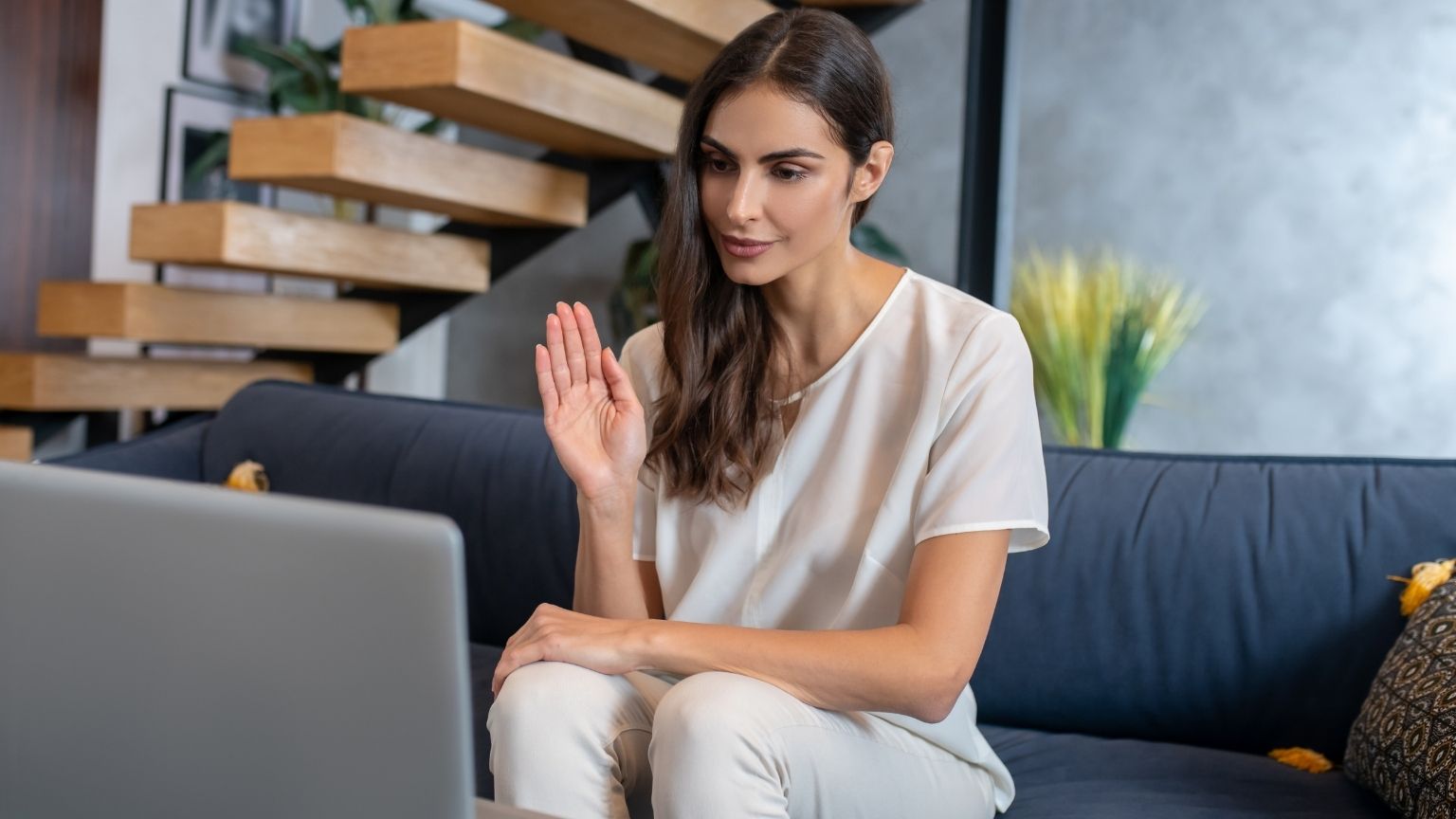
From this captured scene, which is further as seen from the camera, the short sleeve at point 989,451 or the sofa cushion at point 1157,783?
the sofa cushion at point 1157,783

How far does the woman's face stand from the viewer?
1.41 meters

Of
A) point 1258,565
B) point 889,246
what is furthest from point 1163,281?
point 1258,565

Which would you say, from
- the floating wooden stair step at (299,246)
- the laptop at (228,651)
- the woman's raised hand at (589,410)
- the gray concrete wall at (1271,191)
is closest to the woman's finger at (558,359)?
the woman's raised hand at (589,410)

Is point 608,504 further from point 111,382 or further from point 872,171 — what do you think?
point 111,382

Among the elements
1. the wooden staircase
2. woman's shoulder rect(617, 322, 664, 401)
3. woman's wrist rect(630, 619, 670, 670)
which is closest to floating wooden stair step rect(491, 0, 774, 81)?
the wooden staircase

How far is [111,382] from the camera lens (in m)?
3.38

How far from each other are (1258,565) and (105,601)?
1.55 m

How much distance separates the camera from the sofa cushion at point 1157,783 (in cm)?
156

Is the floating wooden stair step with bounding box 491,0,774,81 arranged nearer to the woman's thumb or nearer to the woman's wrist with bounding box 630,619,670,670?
the woman's thumb

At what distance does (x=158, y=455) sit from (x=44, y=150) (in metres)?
1.88

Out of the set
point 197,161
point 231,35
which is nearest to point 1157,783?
point 197,161

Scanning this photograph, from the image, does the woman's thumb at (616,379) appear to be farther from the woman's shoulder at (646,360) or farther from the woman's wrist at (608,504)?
the woman's shoulder at (646,360)

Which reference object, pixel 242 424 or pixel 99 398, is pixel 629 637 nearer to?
pixel 242 424

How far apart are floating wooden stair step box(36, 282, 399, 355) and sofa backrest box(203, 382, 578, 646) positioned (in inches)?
24.9
